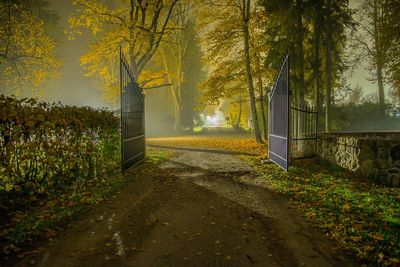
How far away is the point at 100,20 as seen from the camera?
14.8m

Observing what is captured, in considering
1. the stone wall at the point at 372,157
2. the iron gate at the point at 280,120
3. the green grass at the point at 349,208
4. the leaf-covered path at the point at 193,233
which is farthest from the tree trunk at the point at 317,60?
the leaf-covered path at the point at 193,233

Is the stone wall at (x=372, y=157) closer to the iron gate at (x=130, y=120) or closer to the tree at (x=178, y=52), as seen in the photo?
the iron gate at (x=130, y=120)

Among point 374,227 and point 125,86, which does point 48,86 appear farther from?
point 374,227

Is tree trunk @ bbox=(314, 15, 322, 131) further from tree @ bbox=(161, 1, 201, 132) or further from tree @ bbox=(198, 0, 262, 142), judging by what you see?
tree @ bbox=(161, 1, 201, 132)

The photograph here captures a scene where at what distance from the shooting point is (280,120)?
9.34 metres

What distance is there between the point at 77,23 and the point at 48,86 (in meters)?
30.7

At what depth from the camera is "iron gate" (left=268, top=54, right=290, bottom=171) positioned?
8.35 m

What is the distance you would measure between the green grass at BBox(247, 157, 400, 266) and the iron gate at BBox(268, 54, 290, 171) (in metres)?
0.74

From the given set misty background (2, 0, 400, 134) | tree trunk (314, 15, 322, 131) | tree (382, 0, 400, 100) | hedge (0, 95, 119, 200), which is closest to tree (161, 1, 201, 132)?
misty background (2, 0, 400, 134)

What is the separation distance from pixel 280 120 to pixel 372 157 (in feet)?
9.90

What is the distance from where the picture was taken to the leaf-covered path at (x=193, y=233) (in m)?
3.33

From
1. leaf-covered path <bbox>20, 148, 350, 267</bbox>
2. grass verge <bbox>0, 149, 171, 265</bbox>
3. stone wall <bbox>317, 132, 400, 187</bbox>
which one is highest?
stone wall <bbox>317, 132, 400, 187</bbox>

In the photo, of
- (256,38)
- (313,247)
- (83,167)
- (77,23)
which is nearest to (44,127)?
(83,167)

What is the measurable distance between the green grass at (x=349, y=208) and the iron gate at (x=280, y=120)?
74cm
